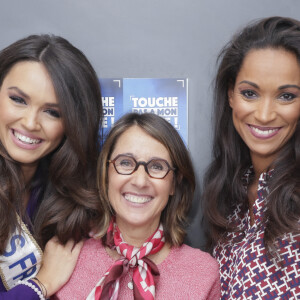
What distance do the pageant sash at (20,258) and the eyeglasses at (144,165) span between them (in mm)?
471

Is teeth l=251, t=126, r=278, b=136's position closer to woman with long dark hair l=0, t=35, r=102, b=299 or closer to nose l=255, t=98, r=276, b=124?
nose l=255, t=98, r=276, b=124

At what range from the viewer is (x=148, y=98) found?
2158mm

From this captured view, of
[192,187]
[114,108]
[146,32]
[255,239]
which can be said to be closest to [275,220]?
[255,239]

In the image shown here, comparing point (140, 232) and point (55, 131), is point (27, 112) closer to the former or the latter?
point (55, 131)

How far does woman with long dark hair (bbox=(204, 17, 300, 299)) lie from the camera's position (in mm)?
1666

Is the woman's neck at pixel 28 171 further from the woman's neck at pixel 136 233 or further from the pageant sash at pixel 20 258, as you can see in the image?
the woman's neck at pixel 136 233

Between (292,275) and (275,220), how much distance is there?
20 centimetres

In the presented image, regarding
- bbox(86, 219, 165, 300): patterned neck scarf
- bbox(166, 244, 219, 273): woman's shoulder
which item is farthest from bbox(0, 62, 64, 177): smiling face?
bbox(166, 244, 219, 273): woman's shoulder

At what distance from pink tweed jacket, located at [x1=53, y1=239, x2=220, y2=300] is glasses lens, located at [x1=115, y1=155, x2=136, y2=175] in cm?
35

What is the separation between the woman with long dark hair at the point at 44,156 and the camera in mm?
1751

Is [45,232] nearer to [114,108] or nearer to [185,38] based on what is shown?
[114,108]

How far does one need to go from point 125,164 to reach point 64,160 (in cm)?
30

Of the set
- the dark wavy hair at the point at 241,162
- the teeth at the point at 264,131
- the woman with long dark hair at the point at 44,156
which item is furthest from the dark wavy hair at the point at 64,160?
the teeth at the point at 264,131

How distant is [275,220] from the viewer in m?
1.68
